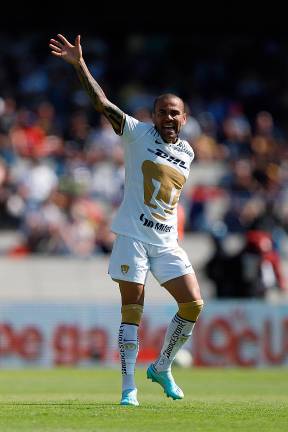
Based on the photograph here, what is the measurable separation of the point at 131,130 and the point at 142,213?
0.65 m

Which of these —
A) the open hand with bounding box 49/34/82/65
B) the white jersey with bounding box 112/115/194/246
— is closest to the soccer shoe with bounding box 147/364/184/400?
the white jersey with bounding box 112/115/194/246

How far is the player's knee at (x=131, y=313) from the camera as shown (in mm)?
9141

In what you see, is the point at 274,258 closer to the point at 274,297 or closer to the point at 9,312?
the point at 274,297

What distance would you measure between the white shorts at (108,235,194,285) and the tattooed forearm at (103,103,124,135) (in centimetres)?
86

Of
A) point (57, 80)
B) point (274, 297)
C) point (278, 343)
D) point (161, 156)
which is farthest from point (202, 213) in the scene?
point (161, 156)

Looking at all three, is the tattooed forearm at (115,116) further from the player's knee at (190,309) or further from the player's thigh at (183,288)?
the player's knee at (190,309)

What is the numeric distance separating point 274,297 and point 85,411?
42.8 ft

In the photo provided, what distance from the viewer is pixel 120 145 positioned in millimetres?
24750

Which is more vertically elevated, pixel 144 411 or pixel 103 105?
pixel 103 105

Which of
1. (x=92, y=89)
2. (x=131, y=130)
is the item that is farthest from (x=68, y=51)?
(x=131, y=130)

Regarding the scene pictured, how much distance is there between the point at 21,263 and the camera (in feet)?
71.2

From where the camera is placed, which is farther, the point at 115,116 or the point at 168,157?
the point at 168,157

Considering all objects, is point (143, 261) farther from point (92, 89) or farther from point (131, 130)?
point (92, 89)

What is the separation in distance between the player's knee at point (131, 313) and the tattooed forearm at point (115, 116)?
136 cm
